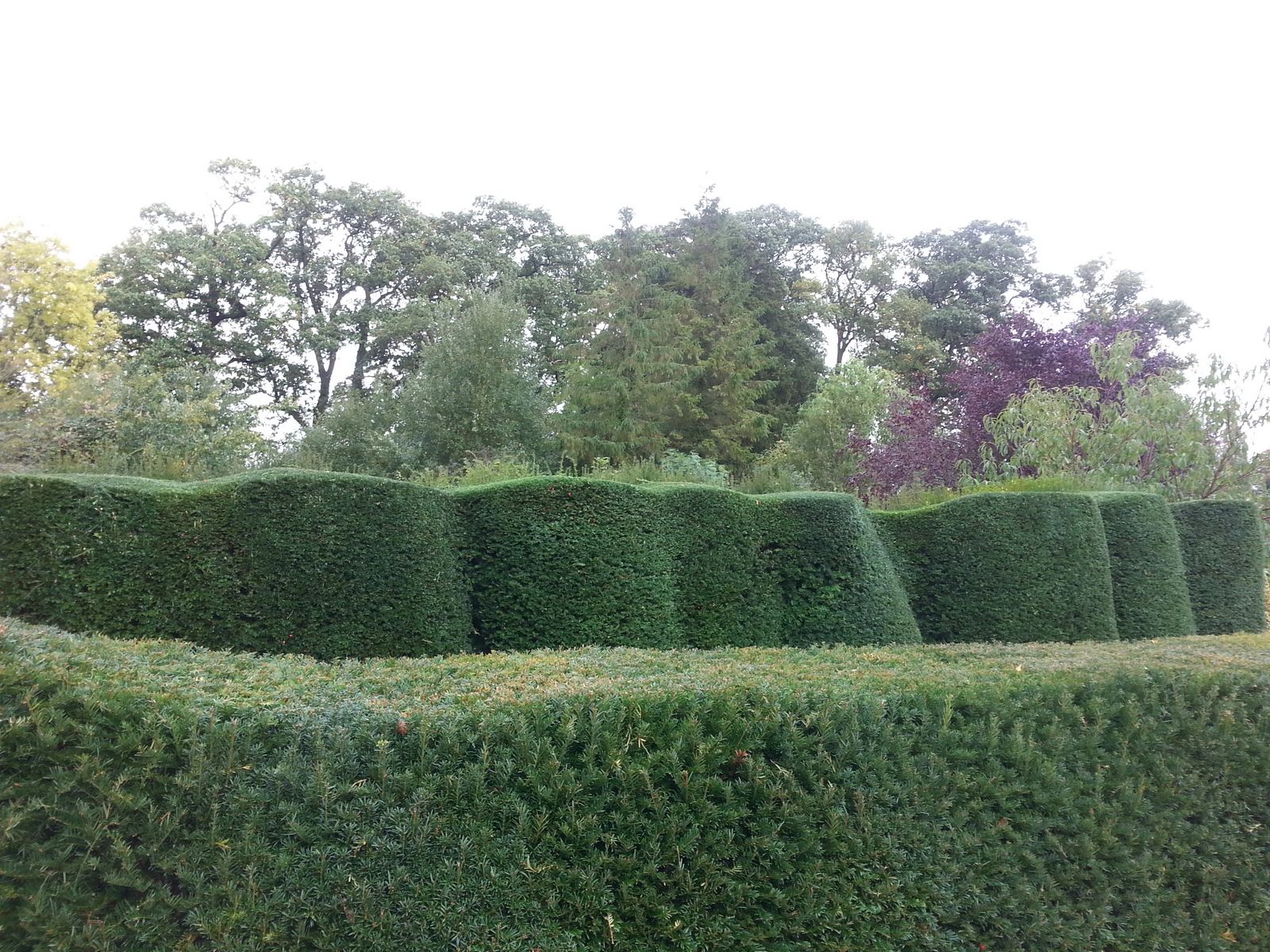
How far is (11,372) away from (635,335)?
15514mm

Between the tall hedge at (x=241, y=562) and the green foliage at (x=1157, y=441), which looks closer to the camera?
the tall hedge at (x=241, y=562)

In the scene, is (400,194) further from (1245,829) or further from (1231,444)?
(1245,829)

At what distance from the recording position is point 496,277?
2831 centimetres

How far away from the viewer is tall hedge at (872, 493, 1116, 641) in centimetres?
798

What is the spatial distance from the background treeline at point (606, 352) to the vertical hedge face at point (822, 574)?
2698 mm

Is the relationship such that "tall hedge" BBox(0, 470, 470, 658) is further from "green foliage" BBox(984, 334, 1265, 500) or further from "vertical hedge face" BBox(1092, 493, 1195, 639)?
"green foliage" BBox(984, 334, 1265, 500)

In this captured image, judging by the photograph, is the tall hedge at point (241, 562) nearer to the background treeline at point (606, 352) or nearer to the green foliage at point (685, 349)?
the background treeline at point (606, 352)

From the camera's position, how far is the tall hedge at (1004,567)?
26.2 feet

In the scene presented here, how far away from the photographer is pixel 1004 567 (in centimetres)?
798

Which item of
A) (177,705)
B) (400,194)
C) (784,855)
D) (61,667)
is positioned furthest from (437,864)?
(400,194)

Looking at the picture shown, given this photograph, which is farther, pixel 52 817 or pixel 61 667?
pixel 61 667

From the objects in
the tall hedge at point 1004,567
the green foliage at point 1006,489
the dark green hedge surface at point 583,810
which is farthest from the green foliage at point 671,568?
the dark green hedge surface at point 583,810

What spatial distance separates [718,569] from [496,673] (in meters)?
3.62

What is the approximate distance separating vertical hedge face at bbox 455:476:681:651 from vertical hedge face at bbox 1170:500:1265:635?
6880mm
